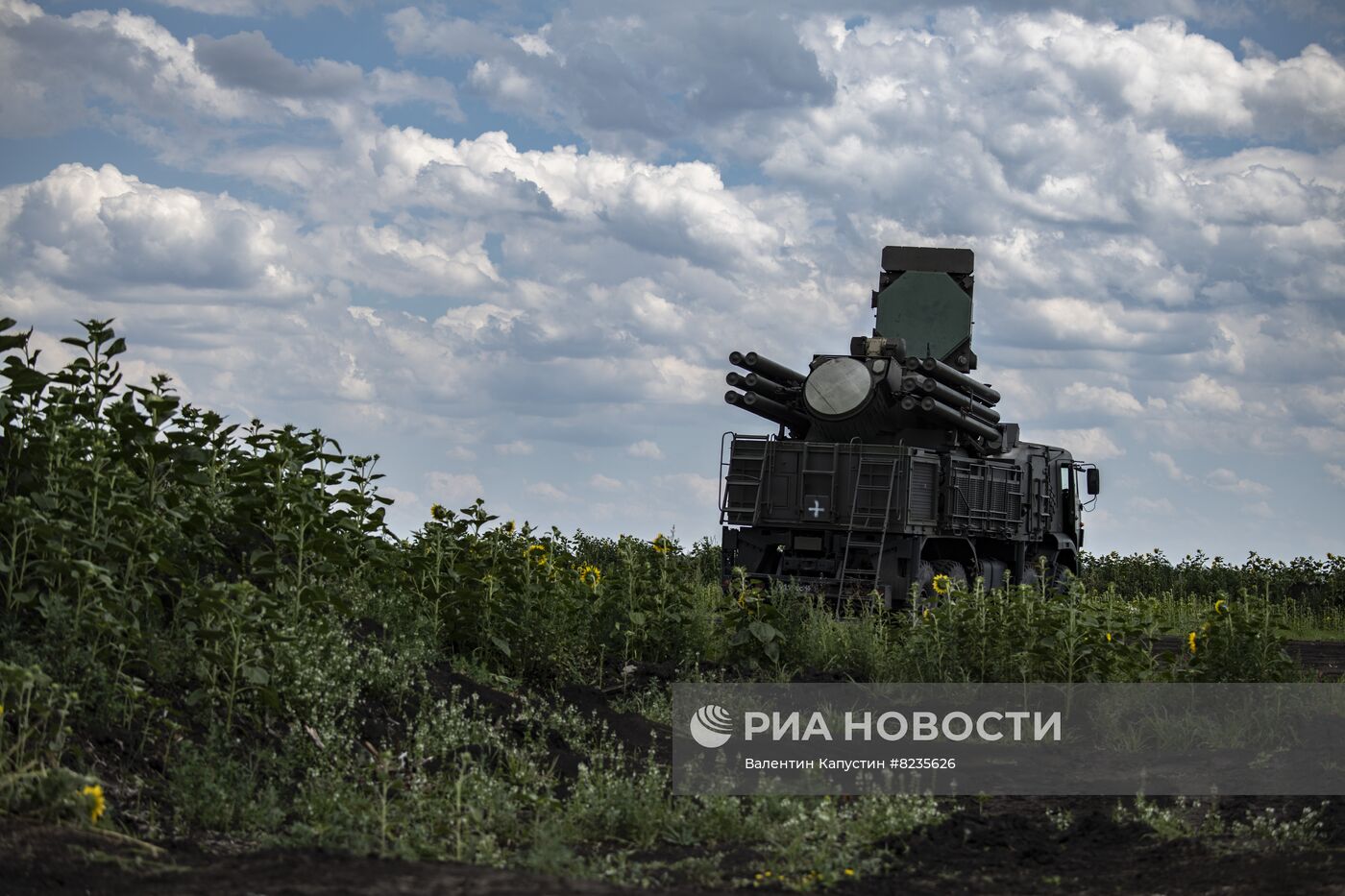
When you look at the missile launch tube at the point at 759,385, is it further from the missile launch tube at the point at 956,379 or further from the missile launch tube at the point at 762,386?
the missile launch tube at the point at 956,379

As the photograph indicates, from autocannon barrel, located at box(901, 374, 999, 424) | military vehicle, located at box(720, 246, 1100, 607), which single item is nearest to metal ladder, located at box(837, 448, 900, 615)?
military vehicle, located at box(720, 246, 1100, 607)

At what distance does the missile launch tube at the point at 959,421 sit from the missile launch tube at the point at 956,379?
0.38 m

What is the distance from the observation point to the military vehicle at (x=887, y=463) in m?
18.5

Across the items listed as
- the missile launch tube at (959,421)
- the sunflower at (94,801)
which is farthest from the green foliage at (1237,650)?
the sunflower at (94,801)

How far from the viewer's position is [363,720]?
8.92m

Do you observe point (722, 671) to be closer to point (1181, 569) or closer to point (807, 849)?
point (807, 849)

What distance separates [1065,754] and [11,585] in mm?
6970

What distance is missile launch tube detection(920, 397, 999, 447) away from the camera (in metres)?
19.0

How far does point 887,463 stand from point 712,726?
8.93 m

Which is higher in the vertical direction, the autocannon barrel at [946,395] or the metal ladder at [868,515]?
the autocannon barrel at [946,395]

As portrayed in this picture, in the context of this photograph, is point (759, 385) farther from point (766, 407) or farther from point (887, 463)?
point (887, 463)

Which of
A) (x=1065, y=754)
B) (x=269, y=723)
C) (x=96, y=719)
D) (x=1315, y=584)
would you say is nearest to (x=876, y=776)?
(x=1065, y=754)

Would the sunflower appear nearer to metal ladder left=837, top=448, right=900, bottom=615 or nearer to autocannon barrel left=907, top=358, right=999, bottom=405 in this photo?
metal ladder left=837, top=448, right=900, bottom=615

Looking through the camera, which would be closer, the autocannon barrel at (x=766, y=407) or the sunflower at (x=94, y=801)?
the sunflower at (x=94, y=801)
